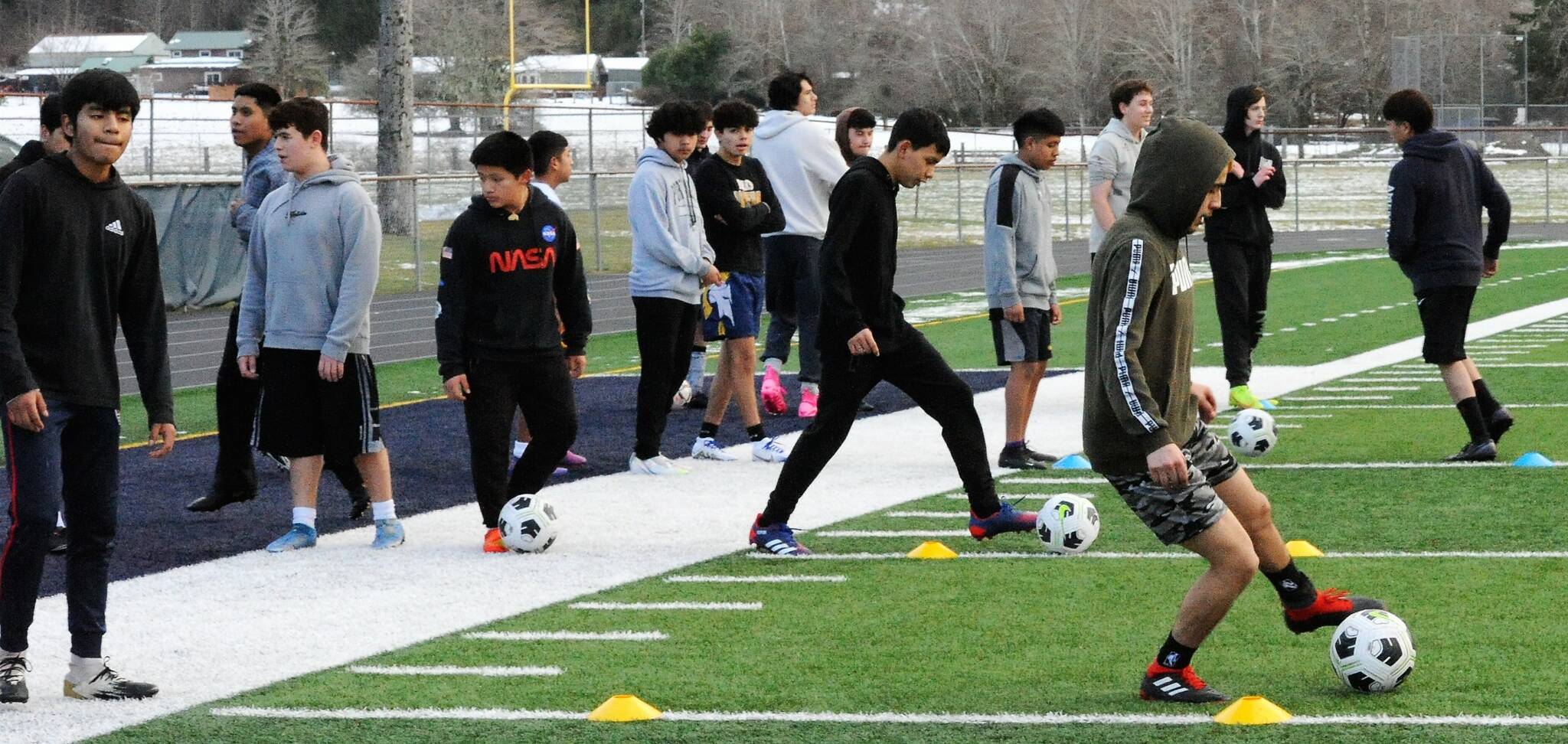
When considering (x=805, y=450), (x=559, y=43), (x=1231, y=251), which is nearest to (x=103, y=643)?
(x=805, y=450)

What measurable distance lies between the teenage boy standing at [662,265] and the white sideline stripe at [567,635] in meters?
3.45

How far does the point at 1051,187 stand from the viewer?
46.0m

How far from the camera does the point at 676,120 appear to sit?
9984mm

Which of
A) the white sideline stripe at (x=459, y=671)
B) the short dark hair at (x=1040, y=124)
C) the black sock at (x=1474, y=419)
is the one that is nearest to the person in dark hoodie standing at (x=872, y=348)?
the white sideline stripe at (x=459, y=671)

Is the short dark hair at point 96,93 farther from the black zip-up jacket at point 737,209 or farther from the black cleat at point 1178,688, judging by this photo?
the black zip-up jacket at point 737,209

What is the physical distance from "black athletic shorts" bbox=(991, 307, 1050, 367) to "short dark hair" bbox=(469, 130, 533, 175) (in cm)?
309

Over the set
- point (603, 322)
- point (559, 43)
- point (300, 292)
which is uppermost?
point (559, 43)

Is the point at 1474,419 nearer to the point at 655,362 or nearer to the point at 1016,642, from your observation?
the point at 655,362

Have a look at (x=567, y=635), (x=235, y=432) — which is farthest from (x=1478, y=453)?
(x=235, y=432)

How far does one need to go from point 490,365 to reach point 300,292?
0.81 m

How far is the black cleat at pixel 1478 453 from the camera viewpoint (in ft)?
32.1

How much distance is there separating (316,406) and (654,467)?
2.44 m

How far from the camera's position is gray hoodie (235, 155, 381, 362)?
313 inches

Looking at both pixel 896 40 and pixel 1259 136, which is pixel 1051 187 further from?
pixel 896 40
